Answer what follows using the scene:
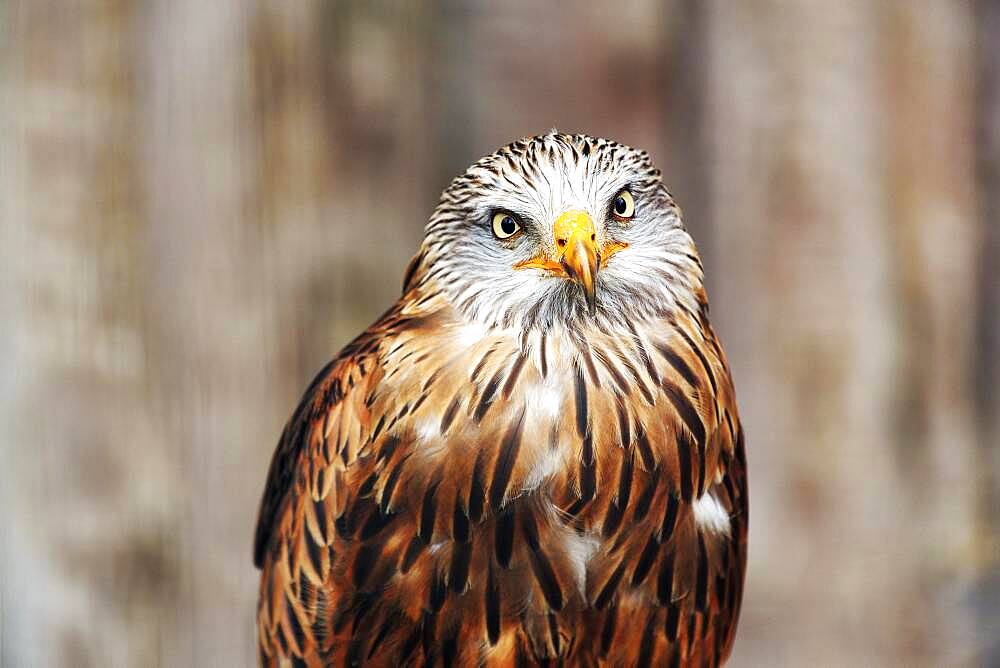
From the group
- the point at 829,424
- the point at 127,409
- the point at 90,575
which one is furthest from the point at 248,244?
the point at 829,424

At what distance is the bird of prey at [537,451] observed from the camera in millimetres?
1306

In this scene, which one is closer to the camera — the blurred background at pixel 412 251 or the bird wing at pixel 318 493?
the bird wing at pixel 318 493

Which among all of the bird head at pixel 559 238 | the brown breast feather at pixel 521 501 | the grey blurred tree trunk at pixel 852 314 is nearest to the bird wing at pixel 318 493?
the brown breast feather at pixel 521 501

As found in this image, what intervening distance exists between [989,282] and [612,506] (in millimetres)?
1290

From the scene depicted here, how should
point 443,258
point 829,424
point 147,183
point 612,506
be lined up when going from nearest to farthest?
1. point 612,506
2. point 443,258
3. point 147,183
4. point 829,424

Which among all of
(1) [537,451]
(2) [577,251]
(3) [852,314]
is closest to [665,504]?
(1) [537,451]

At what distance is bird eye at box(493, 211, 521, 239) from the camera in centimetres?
136

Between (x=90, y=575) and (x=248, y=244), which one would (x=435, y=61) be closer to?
(x=248, y=244)

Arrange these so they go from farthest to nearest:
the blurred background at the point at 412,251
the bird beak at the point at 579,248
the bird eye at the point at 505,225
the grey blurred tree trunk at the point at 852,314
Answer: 1. the grey blurred tree trunk at the point at 852,314
2. the blurred background at the point at 412,251
3. the bird eye at the point at 505,225
4. the bird beak at the point at 579,248

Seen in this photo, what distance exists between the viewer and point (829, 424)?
2193 millimetres

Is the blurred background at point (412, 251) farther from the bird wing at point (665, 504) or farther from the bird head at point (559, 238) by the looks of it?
the bird wing at point (665, 504)

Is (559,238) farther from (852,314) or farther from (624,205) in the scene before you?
(852,314)

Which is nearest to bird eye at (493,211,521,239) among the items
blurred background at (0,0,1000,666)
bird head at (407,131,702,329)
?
bird head at (407,131,702,329)

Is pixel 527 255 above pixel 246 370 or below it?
above
